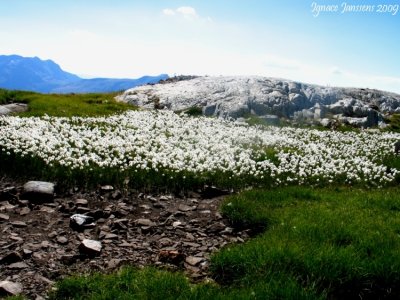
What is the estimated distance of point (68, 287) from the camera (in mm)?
7059

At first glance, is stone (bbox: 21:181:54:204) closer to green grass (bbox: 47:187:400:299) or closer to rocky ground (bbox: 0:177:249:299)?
rocky ground (bbox: 0:177:249:299)

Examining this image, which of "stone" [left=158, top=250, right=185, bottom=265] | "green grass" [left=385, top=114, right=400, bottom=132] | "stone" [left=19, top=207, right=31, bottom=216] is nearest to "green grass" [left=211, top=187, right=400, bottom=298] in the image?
"stone" [left=158, top=250, right=185, bottom=265]

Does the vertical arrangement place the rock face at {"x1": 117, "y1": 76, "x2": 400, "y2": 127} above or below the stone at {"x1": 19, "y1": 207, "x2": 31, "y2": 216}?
above

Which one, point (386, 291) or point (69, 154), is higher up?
point (69, 154)

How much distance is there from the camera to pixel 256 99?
39.4 meters

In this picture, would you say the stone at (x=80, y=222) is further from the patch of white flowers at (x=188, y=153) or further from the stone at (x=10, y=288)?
the patch of white flowers at (x=188, y=153)

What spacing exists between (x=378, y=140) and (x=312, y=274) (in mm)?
22117

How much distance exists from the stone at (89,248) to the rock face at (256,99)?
89.1 feet

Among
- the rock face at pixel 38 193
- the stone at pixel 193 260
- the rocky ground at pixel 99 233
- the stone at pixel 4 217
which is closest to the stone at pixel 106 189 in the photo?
the rocky ground at pixel 99 233

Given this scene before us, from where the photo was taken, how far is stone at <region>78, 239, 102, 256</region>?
29.0ft

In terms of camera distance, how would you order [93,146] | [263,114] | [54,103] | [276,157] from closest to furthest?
[93,146] → [276,157] → [54,103] → [263,114]

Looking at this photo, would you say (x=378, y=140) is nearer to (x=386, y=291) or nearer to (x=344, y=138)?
(x=344, y=138)

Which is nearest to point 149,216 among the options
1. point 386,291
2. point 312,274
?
point 312,274

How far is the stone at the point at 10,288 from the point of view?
707cm
